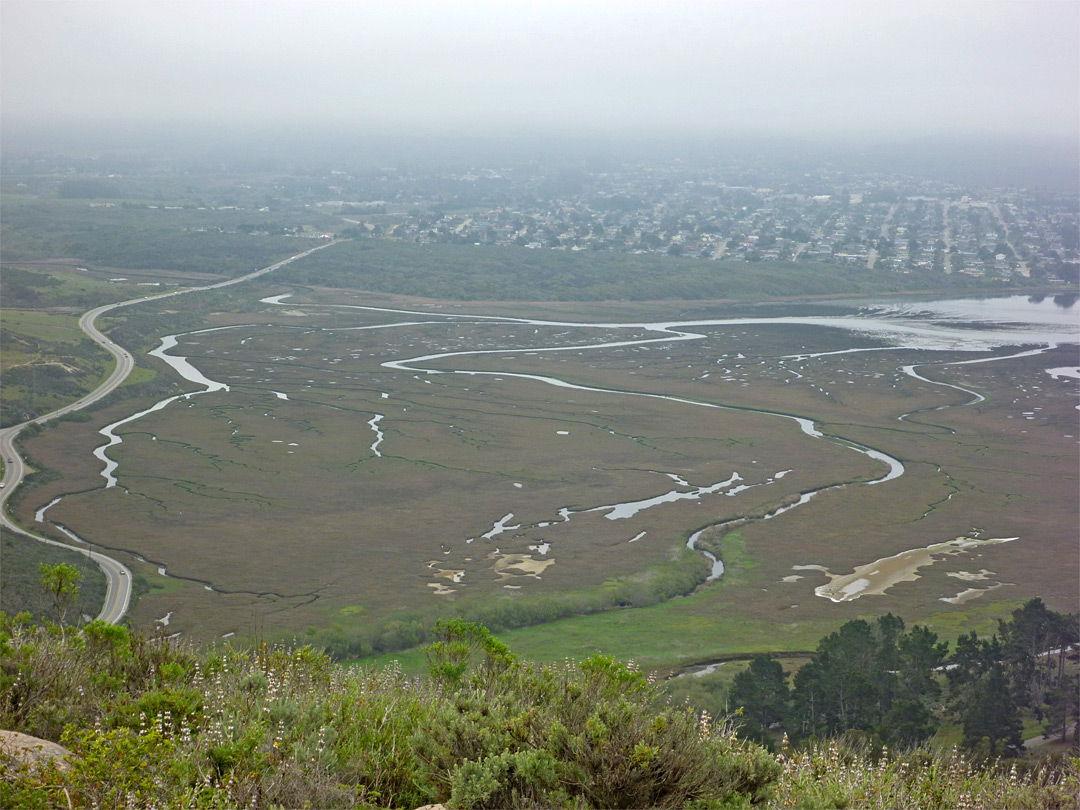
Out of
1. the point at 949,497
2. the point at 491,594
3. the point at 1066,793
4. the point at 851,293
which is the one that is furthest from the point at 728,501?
the point at 851,293

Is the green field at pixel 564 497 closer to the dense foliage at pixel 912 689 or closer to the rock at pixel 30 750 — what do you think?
the dense foliage at pixel 912 689

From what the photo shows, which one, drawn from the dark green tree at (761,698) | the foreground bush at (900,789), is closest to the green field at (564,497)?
the dark green tree at (761,698)

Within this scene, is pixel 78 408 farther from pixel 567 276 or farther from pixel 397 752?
pixel 567 276

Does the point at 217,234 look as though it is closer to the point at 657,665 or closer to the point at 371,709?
the point at 657,665

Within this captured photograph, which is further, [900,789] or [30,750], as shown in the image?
[900,789]

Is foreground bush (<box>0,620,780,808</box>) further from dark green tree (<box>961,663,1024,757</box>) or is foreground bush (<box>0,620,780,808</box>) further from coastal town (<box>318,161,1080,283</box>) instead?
coastal town (<box>318,161,1080,283</box>)

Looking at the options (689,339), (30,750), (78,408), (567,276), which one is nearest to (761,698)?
(30,750)
